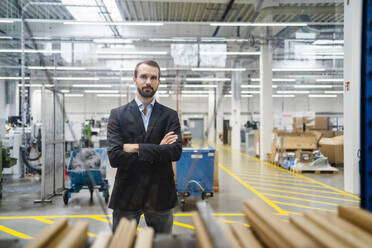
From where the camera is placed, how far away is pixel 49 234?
722mm

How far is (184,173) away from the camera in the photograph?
4.88 meters

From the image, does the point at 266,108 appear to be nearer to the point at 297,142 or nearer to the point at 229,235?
the point at 297,142

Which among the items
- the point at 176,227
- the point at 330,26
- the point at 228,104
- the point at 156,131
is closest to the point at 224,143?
the point at 228,104

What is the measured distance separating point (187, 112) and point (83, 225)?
26.2 feet

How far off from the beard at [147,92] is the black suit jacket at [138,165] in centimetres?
8

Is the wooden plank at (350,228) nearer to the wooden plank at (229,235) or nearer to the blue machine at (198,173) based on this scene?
the wooden plank at (229,235)

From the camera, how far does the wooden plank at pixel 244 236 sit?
0.76 m

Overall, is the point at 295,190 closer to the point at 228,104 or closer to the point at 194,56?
the point at 194,56

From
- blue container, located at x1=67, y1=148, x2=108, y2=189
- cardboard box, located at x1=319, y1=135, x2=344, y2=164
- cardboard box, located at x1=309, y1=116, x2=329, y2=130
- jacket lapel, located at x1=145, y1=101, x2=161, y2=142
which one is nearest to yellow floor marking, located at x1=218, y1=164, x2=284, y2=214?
blue container, located at x1=67, y1=148, x2=108, y2=189

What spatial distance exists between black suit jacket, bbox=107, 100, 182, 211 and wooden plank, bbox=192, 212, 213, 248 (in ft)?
2.14

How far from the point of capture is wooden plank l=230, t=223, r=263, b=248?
756 mm

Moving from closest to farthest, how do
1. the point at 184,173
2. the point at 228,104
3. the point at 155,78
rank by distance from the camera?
1. the point at 155,78
2. the point at 184,173
3. the point at 228,104

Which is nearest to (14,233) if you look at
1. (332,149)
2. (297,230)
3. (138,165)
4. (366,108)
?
(138,165)

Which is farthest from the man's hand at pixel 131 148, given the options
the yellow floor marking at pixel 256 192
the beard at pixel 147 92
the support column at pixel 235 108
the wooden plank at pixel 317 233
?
the support column at pixel 235 108
